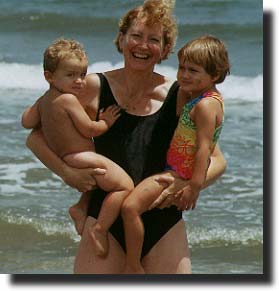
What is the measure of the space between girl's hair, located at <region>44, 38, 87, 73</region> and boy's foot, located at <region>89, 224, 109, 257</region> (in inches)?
22.8

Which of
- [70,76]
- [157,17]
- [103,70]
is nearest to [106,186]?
[70,76]

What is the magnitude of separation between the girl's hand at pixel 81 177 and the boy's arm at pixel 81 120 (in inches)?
5.0

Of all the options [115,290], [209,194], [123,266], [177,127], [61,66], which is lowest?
[209,194]

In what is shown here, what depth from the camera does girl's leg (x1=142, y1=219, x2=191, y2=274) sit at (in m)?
3.05

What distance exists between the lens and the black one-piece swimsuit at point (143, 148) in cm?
303

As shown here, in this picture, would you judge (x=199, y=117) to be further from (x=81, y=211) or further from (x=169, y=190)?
(x=81, y=211)

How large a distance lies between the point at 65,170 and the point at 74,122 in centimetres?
17

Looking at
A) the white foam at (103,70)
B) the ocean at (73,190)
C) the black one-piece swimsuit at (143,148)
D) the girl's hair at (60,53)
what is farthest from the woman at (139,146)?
the white foam at (103,70)

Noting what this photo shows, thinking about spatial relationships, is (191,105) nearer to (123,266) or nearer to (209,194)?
(123,266)

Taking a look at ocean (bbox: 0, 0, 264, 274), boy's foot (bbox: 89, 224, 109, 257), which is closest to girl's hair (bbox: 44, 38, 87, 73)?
boy's foot (bbox: 89, 224, 109, 257)

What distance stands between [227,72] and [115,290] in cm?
98

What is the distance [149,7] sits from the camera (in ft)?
9.70

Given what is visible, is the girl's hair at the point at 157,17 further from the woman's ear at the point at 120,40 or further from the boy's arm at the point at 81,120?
the boy's arm at the point at 81,120

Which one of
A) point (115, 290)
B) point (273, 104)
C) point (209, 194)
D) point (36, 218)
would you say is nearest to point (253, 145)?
point (209, 194)
